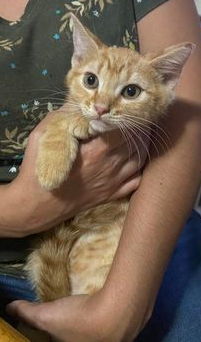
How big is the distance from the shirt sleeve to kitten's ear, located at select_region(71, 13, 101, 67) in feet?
0.35

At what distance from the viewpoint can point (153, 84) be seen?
101 centimetres

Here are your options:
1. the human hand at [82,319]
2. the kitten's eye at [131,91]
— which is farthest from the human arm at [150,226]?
the kitten's eye at [131,91]

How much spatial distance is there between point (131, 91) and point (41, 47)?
0.69ft

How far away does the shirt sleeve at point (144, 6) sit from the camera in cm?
99

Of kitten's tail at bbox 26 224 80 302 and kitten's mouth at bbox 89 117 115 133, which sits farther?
kitten's tail at bbox 26 224 80 302

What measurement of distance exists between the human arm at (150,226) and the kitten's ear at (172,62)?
0.05 meters

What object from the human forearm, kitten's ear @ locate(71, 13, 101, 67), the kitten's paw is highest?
kitten's ear @ locate(71, 13, 101, 67)

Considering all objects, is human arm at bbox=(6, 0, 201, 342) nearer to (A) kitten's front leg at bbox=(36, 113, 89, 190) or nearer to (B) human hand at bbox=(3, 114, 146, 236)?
(B) human hand at bbox=(3, 114, 146, 236)

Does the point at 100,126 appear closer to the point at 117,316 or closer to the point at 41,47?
the point at 41,47

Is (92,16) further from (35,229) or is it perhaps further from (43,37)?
(35,229)

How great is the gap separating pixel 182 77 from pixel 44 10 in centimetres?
33

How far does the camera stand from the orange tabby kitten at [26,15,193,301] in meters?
0.94

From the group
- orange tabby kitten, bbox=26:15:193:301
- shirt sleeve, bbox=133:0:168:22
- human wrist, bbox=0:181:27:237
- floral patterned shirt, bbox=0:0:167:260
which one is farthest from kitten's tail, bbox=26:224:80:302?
shirt sleeve, bbox=133:0:168:22

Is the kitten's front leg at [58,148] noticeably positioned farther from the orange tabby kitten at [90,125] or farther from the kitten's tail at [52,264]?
the kitten's tail at [52,264]
